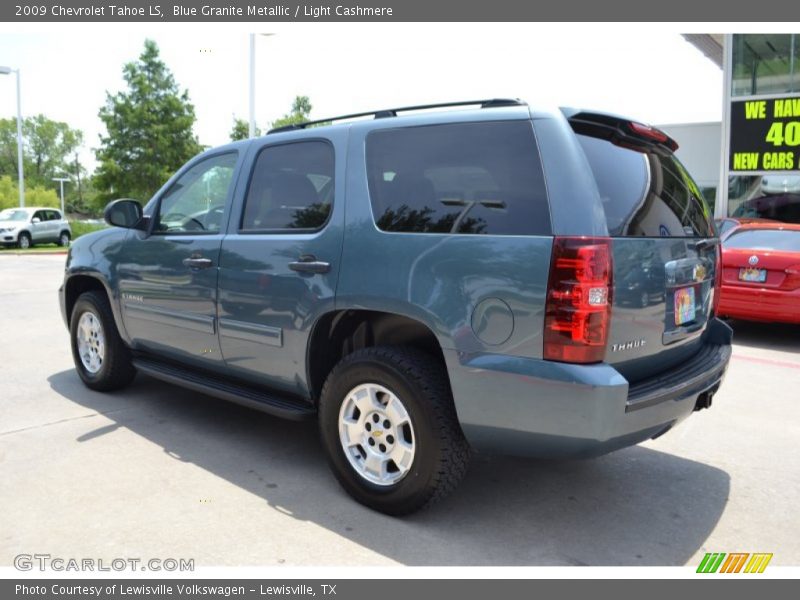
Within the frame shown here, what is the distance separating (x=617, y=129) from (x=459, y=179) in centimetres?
82

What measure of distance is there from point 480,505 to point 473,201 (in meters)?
1.59

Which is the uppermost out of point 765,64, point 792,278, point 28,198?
point 765,64

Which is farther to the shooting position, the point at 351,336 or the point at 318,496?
the point at 351,336

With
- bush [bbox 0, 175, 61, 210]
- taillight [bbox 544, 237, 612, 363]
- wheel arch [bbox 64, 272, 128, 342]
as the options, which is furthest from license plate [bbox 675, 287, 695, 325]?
bush [bbox 0, 175, 61, 210]

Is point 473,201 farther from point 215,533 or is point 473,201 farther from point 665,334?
point 215,533

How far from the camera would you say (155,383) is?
582 centimetres

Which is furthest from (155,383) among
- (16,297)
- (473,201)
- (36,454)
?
(16,297)

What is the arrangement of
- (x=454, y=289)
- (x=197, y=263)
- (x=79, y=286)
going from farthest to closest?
(x=79, y=286) → (x=197, y=263) → (x=454, y=289)

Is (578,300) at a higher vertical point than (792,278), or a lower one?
higher

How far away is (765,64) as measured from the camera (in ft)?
55.2

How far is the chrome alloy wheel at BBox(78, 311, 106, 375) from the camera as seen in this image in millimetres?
5383

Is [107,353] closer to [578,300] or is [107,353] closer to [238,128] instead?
[578,300]

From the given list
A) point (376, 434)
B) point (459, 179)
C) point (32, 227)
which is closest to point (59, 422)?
point (376, 434)

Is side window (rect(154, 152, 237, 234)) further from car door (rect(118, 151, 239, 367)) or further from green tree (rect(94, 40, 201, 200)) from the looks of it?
green tree (rect(94, 40, 201, 200))
